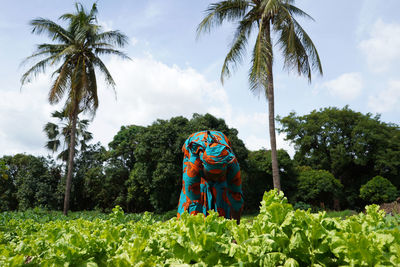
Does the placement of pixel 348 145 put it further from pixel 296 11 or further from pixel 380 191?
pixel 296 11

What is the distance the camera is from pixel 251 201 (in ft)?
66.9

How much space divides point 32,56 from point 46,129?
9.74 m

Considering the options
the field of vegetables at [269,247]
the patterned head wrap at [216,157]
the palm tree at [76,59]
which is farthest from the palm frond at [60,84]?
the field of vegetables at [269,247]

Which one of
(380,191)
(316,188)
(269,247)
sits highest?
(316,188)

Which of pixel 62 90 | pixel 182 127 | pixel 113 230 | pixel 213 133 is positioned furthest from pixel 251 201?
pixel 113 230

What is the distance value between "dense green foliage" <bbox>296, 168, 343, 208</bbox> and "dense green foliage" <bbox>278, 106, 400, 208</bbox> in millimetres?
3057

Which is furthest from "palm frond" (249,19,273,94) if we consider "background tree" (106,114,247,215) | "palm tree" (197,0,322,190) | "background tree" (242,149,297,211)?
"background tree" (242,149,297,211)

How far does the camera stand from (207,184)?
11.8ft

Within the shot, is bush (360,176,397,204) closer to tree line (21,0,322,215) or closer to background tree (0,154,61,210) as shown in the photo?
tree line (21,0,322,215)

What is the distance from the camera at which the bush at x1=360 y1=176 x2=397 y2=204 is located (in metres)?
20.6

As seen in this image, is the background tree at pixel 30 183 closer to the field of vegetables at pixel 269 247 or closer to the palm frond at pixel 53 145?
the palm frond at pixel 53 145

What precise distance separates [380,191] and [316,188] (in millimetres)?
4953

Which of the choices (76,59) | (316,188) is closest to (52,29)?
(76,59)

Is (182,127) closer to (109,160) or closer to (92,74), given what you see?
(92,74)
